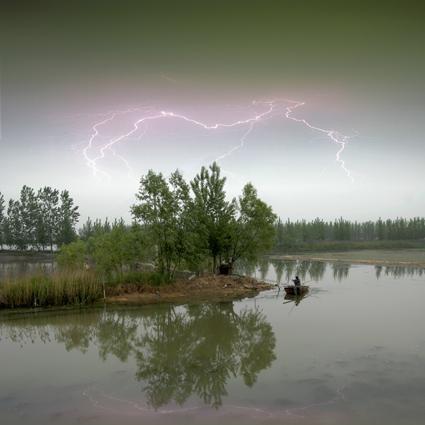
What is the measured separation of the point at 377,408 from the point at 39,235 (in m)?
78.7

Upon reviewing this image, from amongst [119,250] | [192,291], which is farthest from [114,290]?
[192,291]

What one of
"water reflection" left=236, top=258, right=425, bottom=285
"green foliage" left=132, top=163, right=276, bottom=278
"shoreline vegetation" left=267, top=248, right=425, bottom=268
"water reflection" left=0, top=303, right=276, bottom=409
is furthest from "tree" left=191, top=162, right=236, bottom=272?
"shoreline vegetation" left=267, top=248, right=425, bottom=268

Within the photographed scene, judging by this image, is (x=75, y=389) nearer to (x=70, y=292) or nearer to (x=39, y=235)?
(x=70, y=292)

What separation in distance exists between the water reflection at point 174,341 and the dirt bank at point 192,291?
2.61 metres

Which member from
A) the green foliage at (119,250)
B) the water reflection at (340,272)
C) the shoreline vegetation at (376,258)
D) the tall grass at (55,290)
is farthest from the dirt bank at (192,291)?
the shoreline vegetation at (376,258)

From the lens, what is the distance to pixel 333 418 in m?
7.46

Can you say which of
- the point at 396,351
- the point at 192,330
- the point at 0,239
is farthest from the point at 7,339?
the point at 0,239

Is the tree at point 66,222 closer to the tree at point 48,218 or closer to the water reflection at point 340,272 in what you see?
the tree at point 48,218

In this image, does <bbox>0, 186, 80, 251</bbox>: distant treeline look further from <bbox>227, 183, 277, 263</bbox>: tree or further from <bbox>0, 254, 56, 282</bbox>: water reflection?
<bbox>227, 183, 277, 263</bbox>: tree

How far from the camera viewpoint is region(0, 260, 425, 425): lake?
7.91m

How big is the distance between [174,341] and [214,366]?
3172 mm

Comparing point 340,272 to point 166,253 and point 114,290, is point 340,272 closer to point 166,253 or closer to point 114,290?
point 166,253

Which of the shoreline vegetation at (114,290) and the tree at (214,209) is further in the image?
the tree at (214,209)

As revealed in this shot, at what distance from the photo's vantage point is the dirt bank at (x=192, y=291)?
22.0 meters
